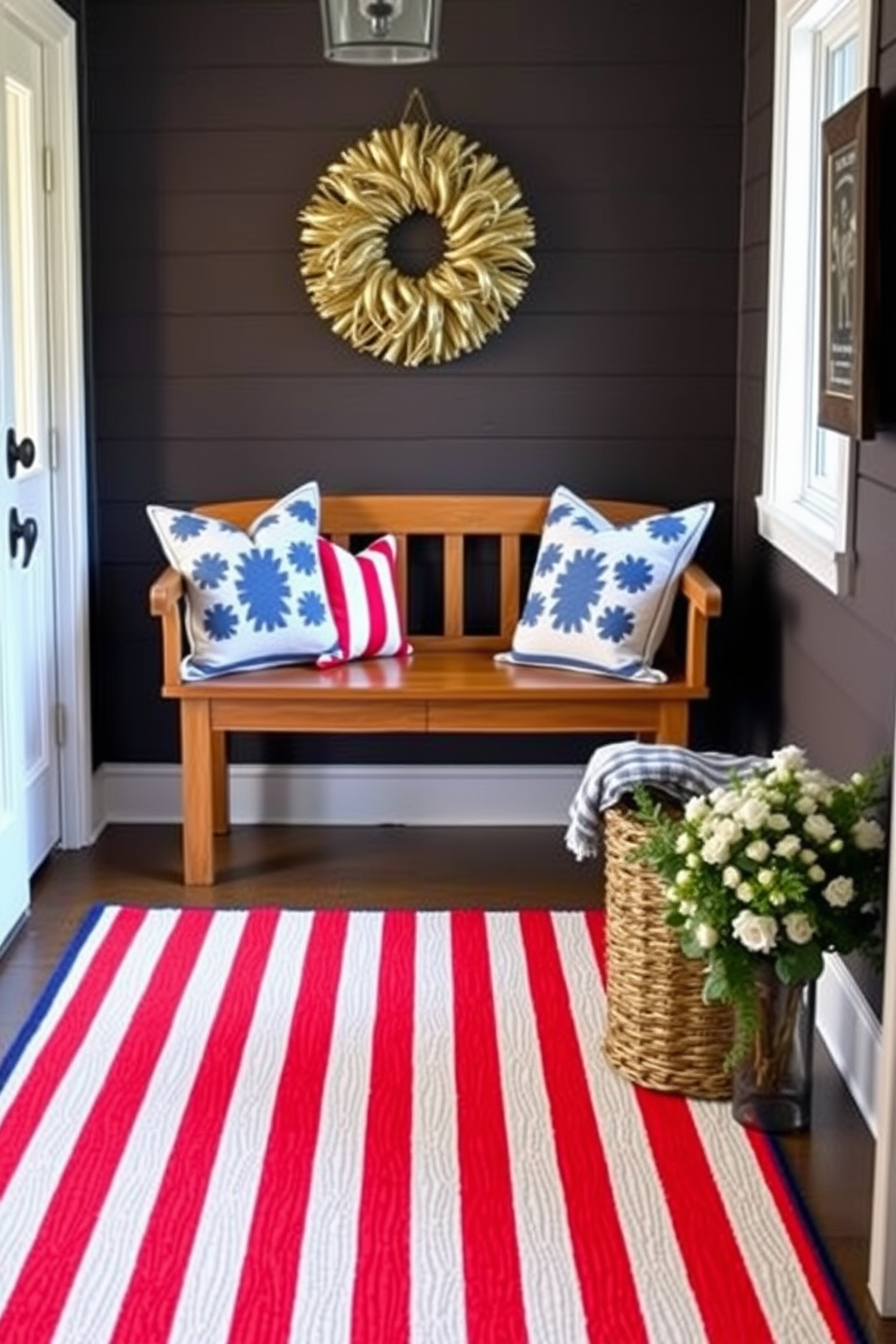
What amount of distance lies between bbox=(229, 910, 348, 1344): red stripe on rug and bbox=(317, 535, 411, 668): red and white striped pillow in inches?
32.8

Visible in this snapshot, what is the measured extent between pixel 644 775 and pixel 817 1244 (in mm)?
902

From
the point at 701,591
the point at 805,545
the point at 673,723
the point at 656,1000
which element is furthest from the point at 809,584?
the point at 656,1000

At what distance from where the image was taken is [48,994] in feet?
12.5

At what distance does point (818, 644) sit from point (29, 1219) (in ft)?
6.38

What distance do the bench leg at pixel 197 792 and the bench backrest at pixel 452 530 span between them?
25.3 inches

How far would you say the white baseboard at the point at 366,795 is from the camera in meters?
5.14

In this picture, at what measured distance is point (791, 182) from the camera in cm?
436

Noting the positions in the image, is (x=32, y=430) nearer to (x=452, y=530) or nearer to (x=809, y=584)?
(x=452, y=530)

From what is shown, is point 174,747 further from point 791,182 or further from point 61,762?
point 791,182

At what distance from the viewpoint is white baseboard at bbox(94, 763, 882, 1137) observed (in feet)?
16.9

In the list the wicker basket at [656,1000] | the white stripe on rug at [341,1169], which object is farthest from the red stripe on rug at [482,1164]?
the wicker basket at [656,1000]

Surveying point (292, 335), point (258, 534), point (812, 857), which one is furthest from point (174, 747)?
point (812, 857)

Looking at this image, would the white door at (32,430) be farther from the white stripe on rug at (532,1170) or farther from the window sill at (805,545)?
the window sill at (805,545)

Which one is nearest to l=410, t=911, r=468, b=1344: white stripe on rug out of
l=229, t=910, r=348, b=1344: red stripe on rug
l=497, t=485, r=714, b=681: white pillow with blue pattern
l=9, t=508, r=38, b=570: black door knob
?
l=229, t=910, r=348, b=1344: red stripe on rug
